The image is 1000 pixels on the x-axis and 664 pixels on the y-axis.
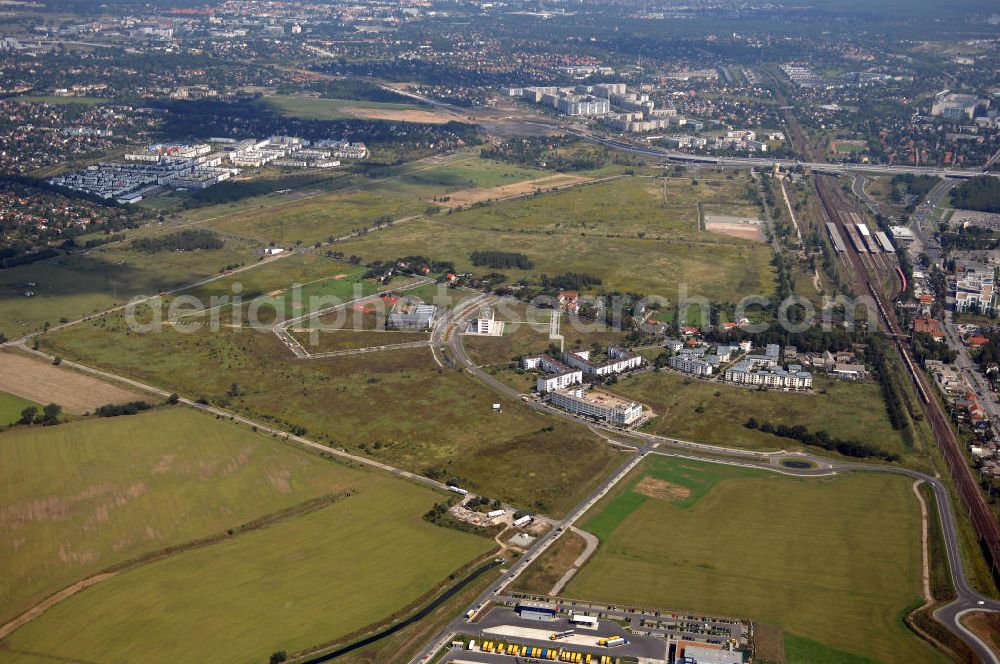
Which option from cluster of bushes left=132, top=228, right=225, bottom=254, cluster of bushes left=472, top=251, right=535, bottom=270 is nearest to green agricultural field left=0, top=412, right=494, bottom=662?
cluster of bushes left=472, top=251, right=535, bottom=270

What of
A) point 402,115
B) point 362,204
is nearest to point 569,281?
point 362,204

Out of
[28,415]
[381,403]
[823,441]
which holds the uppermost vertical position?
[823,441]

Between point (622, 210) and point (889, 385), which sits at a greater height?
point (622, 210)

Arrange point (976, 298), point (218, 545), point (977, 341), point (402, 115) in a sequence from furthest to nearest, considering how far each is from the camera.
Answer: point (402, 115) < point (976, 298) < point (977, 341) < point (218, 545)

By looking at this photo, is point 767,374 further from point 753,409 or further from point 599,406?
point 599,406

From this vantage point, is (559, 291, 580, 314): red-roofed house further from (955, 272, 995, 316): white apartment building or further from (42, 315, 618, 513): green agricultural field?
(955, 272, 995, 316): white apartment building

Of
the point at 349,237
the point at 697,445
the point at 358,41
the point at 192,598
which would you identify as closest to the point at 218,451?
the point at 192,598
